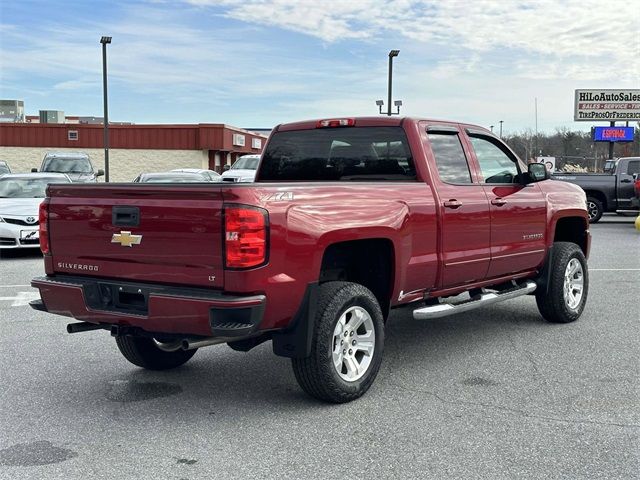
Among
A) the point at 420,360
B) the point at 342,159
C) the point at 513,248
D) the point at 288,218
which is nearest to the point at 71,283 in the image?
the point at 288,218

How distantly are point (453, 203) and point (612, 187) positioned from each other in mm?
16121

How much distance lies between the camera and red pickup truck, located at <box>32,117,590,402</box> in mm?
4203

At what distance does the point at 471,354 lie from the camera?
6.20 metres

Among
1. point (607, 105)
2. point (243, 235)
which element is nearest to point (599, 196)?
point (243, 235)

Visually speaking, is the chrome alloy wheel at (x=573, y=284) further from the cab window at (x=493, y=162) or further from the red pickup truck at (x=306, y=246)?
the cab window at (x=493, y=162)

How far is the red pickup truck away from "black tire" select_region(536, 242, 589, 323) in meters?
0.60

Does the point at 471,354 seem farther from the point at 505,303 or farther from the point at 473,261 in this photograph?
the point at 505,303

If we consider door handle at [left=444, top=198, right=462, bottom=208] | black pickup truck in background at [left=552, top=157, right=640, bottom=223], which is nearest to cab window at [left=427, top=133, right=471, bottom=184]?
door handle at [left=444, top=198, right=462, bottom=208]

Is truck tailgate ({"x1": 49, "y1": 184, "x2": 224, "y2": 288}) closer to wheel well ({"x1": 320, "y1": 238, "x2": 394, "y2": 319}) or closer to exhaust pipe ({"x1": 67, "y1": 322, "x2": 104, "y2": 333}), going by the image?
exhaust pipe ({"x1": 67, "y1": 322, "x2": 104, "y2": 333})

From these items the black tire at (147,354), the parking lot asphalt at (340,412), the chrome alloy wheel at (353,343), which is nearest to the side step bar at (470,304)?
the parking lot asphalt at (340,412)

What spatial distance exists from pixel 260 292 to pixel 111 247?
42.3 inches

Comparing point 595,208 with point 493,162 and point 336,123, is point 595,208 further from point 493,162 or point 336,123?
point 336,123

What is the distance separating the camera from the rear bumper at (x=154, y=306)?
4145mm

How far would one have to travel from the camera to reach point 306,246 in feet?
14.6
